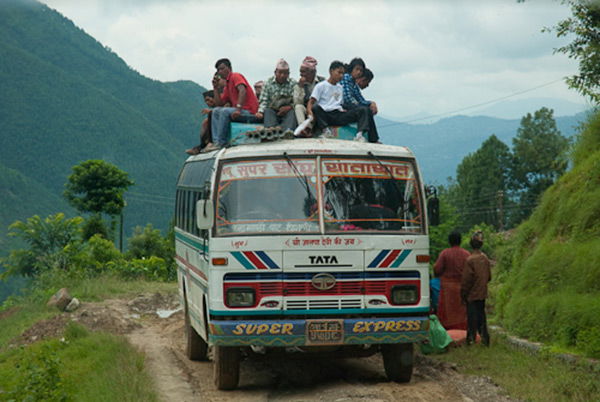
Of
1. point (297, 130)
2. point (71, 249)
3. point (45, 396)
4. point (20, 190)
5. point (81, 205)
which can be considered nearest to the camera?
point (45, 396)

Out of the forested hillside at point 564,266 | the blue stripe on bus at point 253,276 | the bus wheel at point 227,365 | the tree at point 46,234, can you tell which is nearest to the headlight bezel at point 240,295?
the blue stripe on bus at point 253,276

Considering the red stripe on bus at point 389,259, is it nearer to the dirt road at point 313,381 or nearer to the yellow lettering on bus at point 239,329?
the dirt road at point 313,381

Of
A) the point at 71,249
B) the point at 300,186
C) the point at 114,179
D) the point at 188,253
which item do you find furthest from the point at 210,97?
the point at 114,179

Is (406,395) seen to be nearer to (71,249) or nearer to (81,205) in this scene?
(71,249)

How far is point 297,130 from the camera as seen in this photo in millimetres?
10500

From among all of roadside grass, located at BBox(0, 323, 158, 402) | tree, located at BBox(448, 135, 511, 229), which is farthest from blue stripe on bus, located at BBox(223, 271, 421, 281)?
tree, located at BBox(448, 135, 511, 229)

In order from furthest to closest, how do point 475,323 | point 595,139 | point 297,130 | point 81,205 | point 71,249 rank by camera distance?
point 81,205 → point 71,249 → point 595,139 → point 475,323 → point 297,130

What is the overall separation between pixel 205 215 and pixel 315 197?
115 centimetres

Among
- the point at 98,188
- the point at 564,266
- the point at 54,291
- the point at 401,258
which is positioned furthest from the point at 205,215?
A: the point at 98,188

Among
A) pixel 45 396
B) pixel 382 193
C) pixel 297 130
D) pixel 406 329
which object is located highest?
pixel 297 130

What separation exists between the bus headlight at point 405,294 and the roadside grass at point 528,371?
53.1 inches

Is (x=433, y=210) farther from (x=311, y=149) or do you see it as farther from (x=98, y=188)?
(x=98, y=188)

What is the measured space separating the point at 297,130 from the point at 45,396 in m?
4.24

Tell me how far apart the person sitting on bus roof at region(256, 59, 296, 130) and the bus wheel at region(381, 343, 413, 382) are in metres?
3.52
